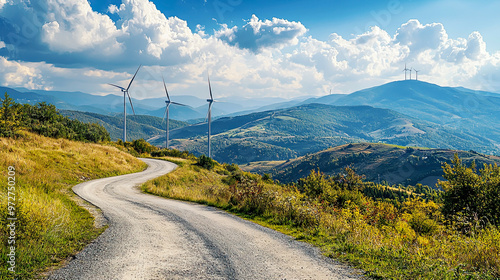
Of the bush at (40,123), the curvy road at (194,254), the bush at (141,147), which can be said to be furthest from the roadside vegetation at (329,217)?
the bush at (141,147)

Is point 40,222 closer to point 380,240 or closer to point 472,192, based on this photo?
point 380,240

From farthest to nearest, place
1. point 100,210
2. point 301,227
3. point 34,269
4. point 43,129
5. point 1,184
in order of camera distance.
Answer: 1. point 43,129
2. point 100,210
3. point 1,184
4. point 301,227
5. point 34,269

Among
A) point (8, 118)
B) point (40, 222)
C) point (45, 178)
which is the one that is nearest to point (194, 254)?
point (40, 222)

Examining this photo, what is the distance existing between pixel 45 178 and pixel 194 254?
19.6 m

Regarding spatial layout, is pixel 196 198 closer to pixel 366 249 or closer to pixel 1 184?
pixel 1 184

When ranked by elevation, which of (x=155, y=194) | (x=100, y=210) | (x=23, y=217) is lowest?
(x=155, y=194)

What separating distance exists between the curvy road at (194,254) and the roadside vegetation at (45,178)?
87cm

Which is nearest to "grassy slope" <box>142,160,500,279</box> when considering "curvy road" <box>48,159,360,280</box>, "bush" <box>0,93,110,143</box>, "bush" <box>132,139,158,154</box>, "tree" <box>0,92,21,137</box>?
"curvy road" <box>48,159,360,280</box>

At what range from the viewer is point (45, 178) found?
2219 centimetres

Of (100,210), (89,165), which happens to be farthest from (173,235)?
(89,165)

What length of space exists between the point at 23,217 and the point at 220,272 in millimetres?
6814

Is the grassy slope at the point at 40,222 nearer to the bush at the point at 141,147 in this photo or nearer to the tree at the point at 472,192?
the tree at the point at 472,192

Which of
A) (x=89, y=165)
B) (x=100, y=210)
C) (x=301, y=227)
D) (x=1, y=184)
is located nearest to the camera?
(x=301, y=227)

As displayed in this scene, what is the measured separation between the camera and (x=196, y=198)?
21891 millimetres
